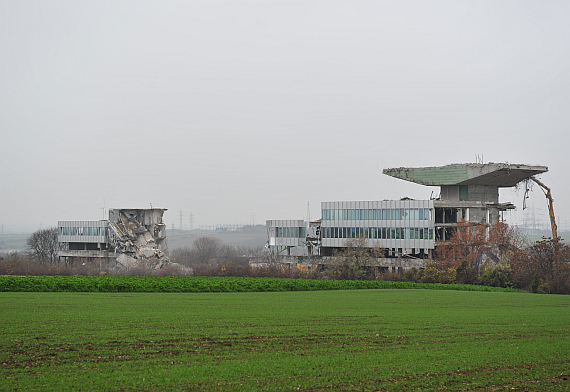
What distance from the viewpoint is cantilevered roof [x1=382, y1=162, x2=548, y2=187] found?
78125mm

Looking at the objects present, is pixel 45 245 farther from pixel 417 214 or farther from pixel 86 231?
pixel 417 214

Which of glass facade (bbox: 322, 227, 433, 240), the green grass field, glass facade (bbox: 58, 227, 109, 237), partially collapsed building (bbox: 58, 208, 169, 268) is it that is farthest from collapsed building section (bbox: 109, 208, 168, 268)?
the green grass field

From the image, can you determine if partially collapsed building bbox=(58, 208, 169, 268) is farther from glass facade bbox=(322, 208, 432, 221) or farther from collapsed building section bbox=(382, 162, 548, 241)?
collapsed building section bbox=(382, 162, 548, 241)

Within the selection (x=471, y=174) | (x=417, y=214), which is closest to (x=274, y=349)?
(x=417, y=214)

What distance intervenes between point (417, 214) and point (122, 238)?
57.6 m

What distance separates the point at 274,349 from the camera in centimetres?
1931

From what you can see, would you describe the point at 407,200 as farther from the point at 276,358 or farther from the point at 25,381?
the point at 25,381

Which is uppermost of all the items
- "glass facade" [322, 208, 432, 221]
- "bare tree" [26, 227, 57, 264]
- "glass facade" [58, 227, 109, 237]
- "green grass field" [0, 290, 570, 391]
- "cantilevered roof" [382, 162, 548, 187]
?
"cantilevered roof" [382, 162, 548, 187]

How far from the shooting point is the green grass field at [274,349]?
49.8ft

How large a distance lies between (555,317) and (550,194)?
6785 cm

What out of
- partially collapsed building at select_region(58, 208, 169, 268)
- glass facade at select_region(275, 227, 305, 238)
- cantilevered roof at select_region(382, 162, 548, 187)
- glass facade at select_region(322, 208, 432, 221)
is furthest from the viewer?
partially collapsed building at select_region(58, 208, 169, 268)

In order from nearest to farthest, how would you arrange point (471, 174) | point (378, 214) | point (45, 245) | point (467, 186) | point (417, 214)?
point (417, 214), point (471, 174), point (378, 214), point (467, 186), point (45, 245)

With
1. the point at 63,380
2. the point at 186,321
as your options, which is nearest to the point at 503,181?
the point at 186,321

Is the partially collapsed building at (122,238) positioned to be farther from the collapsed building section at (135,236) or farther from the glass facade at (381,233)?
the glass facade at (381,233)
